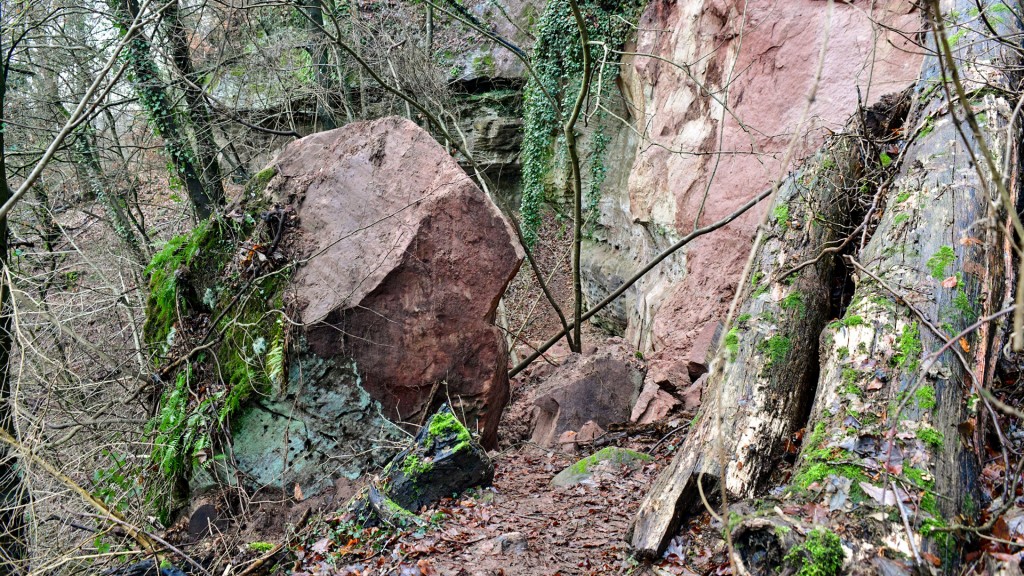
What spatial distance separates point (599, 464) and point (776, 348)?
1866 mm

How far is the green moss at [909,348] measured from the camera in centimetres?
302

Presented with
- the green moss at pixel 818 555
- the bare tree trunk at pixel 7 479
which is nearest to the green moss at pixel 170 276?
the bare tree trunk at pixel 7 479

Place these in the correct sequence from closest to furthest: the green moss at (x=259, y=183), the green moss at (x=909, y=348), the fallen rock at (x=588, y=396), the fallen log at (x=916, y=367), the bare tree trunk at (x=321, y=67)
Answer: the fallen log at (x=916, y=367) → the green moss at (x=909, y=348) → the green moss at (x=259, y=183) → the fallen rock at (x=588, y=396) → the bare tree trunk at (x=321, y=67)

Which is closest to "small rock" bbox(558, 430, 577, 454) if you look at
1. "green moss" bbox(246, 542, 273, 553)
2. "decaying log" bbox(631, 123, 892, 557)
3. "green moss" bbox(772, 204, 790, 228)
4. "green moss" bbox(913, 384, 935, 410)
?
"decaying log" bbox(631, 123, 892, 557)

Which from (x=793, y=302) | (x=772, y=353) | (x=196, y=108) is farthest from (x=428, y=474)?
(x=196, y=108)

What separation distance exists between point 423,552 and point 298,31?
8.39 metres

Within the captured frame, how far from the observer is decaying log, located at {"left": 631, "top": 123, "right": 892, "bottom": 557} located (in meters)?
3.33

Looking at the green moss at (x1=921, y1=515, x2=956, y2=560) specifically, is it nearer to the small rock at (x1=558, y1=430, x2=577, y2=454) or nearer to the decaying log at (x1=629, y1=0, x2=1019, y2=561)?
the decaying log at (x1=629, y1=0, x2=1019, y2=561)

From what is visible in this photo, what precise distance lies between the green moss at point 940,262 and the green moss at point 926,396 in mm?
766

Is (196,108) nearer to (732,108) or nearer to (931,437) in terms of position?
(732,108)

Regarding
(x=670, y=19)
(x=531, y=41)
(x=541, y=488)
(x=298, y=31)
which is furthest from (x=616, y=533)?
(x=531, y=41)

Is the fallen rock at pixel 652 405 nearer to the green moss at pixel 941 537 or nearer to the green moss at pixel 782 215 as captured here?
the green moss at pixel 782 215

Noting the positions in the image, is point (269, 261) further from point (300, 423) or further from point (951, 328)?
point (951, 328)

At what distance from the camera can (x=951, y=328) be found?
3115mm
